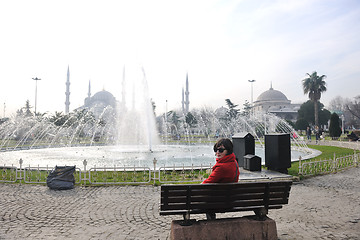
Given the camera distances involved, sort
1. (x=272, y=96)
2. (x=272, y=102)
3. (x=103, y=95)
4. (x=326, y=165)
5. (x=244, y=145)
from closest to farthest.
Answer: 1. (x=244, y=145)
2. (x=326, y=165)
3. (x=272, y=102)
4. (x=103, y=95)
5. (x=272, y=96)

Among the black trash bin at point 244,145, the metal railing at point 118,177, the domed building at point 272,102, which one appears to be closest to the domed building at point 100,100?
the domed building at point 272,102

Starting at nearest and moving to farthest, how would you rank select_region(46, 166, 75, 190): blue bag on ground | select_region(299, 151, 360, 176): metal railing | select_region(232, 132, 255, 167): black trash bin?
select_region(46, 166, 75, 190): blue bag on ground < select_region(232, 132, 255, 167): black trash bin < select_region(299, 151, 360, 176): metal railing

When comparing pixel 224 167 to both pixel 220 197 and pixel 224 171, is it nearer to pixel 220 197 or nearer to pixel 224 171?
pixel 224 171

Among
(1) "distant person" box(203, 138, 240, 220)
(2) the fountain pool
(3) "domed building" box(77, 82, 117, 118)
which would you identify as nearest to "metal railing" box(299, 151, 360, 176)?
→ (2) the fountain pool

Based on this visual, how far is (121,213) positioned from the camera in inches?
223

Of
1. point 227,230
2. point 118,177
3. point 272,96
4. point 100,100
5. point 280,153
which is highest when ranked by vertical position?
point 272,96

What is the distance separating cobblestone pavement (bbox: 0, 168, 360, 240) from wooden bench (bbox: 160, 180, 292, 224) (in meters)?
0.89

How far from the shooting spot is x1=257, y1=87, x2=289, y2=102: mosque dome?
111500 millimetres

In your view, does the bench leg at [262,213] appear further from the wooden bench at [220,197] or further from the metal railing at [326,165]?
the metal railing at [326,165]

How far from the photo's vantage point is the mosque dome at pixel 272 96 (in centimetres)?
11150

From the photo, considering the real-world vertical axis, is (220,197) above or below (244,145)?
below

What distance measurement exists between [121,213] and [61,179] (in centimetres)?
336

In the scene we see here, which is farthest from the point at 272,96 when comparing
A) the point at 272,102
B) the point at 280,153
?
the point at 280,153

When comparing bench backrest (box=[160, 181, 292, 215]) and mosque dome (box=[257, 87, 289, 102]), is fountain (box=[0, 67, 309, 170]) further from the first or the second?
mosque dome (box=[257, 87, 289, 102])
